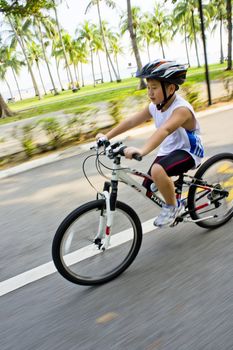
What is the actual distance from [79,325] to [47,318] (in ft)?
0.96

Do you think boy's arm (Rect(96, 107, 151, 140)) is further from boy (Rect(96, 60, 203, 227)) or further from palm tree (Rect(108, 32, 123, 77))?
palm tree (Rect(108, 32, 123, 77))

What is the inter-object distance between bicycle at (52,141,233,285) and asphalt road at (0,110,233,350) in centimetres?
14

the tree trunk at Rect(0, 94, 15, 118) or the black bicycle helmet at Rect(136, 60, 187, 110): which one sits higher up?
the black bicycle helmet at Rect(136, 60, 187, 110)

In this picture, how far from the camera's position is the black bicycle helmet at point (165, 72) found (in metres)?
2.48

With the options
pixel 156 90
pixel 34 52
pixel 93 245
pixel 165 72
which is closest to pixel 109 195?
pixel 93 245

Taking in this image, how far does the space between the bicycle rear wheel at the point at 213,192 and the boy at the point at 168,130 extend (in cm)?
24

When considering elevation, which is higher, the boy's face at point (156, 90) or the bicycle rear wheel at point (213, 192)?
the boy's face at point (156, 90)

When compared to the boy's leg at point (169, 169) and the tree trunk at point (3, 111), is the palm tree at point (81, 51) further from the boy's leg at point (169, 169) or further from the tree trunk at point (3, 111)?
the boy's leg at point (169, 169)

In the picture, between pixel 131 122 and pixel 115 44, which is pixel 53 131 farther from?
pixel 115 44

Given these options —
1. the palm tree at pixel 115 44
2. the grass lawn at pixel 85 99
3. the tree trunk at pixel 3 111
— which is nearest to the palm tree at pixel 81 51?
the palm tree at pixel 115 44

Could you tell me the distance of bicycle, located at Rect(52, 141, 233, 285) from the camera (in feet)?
8.43

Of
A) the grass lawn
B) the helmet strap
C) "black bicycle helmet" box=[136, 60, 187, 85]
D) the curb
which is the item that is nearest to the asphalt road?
the helmet strap

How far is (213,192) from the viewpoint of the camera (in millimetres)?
3250

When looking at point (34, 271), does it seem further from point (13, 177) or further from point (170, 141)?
point (13, 177)
